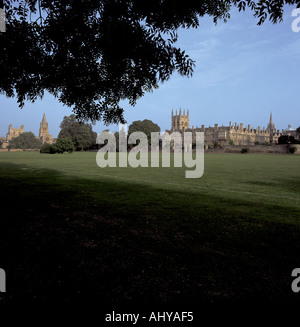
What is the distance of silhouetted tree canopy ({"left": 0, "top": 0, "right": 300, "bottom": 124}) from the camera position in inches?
265

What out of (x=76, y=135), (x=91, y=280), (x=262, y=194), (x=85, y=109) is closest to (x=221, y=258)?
Result: (x=91, y=280)

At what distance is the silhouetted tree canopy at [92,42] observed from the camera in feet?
22.1

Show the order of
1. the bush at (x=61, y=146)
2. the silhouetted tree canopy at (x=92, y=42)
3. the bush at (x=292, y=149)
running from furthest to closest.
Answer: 1. the bush at (x=292, y=149)
2. the bush at (x=61, y=146)
3. the silhouetted tree canopy at (x=92, y=42)

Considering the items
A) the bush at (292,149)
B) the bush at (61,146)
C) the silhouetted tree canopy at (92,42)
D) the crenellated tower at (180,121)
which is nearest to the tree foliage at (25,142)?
the bush at (61,146)

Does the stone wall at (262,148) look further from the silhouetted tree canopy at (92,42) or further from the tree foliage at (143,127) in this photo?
the silhouetted tree canopy at (92,42)

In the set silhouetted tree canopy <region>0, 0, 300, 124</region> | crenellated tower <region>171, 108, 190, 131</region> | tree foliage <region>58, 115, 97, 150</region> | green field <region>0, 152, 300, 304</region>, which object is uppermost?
crenellated tower <region>171, 108, 190, 131</region>

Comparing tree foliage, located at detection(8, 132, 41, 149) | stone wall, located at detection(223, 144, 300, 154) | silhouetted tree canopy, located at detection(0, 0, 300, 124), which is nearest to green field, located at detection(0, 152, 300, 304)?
silhouetted tree canopy, located at detection(0, 0, 300, 124)

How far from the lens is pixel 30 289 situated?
262 centimetres

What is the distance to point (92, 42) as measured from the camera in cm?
748

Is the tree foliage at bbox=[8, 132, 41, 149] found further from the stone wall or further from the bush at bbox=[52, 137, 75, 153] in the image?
the stone wall

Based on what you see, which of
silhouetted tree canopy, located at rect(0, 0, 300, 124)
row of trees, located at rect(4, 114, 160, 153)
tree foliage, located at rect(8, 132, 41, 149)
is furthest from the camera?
tree foliage, located at rect(8, 132, 41, 149)

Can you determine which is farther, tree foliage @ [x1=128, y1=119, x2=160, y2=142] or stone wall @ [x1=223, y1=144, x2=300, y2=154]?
tree foliage @ [x1=128, y1=119, x2=160, y2=142]

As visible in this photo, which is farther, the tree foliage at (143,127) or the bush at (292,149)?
the tree foliage at (143,127)

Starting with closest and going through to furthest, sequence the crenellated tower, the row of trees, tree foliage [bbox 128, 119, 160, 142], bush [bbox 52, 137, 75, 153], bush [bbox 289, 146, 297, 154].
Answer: bush [bbox 52, 137, 75, 153] → the row of trees → bush [bbox 289, 146, 297, 154] → tree foliage [bbox 128, 119, 160, 142] → the crenellated tower
